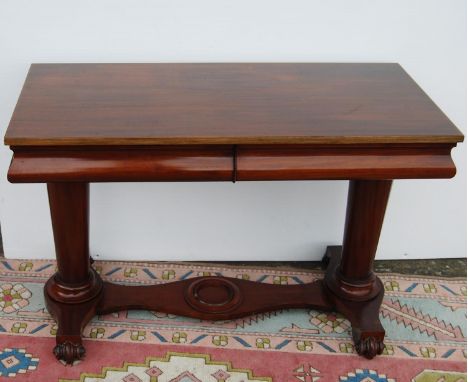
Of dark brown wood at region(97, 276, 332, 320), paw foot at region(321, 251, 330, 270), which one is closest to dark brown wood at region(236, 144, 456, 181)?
dark brown wood at region(97, 276, 332, 320)

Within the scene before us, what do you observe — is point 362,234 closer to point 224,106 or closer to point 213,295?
point 213,295

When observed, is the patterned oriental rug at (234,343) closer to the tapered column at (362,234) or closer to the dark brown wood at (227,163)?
the tapered column at (362,234)

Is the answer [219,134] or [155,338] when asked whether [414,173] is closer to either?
[219,134]

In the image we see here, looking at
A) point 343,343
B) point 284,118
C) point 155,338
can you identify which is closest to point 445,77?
point 284,118

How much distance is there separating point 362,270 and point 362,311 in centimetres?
13

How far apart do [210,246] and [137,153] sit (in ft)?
2.90

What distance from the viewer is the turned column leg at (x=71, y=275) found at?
74.0 inches

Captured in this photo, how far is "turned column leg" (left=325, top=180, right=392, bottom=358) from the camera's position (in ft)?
6.49

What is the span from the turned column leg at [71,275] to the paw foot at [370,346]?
855 mm

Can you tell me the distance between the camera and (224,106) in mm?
1716

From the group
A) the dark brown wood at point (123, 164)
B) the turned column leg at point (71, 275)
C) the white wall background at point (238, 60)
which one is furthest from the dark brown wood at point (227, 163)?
the white wall background at point (238, 60)

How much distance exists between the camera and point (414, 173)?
1.64 meters

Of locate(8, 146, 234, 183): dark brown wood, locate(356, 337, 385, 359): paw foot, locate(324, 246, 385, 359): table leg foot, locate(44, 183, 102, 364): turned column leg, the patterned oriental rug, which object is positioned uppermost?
locate(8, 146, 234, 183): dark brown wood

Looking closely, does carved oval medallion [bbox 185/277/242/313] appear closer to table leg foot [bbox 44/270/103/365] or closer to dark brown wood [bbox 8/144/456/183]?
table leg foot [bbox 44/270/103/365]
